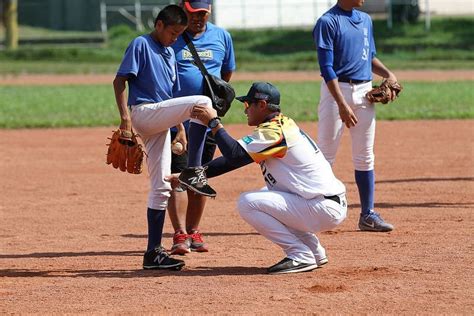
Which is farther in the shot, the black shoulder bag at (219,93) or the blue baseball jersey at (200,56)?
the blue baseball jersey at (200,56)

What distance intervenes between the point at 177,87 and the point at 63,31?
37.7 meters

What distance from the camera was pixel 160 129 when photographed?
23.7ft

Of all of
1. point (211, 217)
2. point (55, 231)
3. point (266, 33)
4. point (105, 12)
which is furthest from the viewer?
point (105, 12)

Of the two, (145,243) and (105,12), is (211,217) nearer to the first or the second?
(145,243)

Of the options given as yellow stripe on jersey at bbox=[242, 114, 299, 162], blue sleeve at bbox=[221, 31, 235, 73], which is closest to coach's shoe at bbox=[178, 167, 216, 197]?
yellow stripe on jersey at bbox=[242, 114, 299, 162]

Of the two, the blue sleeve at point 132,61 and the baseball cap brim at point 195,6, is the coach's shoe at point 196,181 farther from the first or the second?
the baseball cap brim at point 195,6

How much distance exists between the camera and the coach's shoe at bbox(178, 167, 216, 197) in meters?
6.88

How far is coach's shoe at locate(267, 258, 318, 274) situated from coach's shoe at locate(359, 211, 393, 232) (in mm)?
1837

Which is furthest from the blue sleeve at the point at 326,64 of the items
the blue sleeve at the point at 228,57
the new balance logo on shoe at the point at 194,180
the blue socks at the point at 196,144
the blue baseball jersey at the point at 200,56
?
the new balance logo on shoe at the point at 194,180

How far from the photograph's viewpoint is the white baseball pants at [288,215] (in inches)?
276

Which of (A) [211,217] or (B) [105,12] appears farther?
(B) [105,12]

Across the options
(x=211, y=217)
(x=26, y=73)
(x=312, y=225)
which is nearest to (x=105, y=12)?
(x=26, y=73)

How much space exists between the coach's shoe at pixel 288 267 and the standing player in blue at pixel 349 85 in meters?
1.79

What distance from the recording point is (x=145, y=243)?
8.69 metres
